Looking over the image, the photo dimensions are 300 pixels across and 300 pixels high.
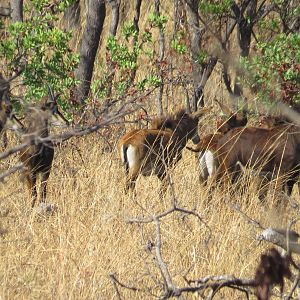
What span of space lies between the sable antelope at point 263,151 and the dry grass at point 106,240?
739 mm

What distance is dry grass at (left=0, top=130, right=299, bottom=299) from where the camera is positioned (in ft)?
15.8

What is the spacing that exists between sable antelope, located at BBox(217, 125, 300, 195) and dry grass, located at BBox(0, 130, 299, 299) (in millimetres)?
739

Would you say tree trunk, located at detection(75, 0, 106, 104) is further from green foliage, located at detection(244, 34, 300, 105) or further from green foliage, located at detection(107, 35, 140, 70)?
green foliage, located at detection(244, 34, 300, 105)

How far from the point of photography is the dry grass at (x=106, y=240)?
15.8 feet

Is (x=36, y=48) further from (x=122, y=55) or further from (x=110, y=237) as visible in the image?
(x=110, y=237)

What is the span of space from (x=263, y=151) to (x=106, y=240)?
284 centimetres

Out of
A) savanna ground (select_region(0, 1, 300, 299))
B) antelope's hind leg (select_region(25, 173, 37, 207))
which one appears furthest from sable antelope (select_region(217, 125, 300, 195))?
antelope's hind leg (select_region(25, 173, 37, 207))

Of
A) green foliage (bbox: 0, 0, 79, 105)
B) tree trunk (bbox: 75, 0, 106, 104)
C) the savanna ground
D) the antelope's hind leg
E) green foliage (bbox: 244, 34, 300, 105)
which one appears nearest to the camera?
the savanna ground

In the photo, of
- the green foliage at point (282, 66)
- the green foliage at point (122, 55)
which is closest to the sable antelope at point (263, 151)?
the green foliage at point (282, 66)

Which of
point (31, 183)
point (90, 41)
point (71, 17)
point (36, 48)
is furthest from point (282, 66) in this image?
point (71, 17)

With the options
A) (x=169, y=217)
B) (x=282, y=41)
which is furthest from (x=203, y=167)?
(x=169, y=217)

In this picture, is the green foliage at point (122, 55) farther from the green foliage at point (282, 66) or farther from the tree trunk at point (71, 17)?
the tree trunk at point (71, 17)

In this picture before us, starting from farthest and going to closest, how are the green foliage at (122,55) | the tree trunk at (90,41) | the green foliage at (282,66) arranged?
the tree trunk at (90,41), the green foliage at (122,55), the green foliage at (282,66)

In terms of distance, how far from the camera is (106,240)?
5621 millimetres
